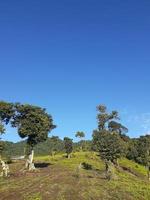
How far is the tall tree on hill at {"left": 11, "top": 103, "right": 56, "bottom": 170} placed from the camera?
321 ft

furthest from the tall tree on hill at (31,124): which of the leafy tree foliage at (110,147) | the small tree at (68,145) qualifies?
the small tree at (68,145)

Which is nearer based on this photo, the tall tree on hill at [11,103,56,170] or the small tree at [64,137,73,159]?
the tall tree on hill at [11,103,56,170]

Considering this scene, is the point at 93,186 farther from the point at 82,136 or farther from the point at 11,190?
the point at 82,136

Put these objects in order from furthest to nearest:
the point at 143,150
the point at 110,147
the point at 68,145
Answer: the point at 143,150, the point at 68,145, the point at 110,147

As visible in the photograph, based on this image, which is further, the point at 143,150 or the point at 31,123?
the point at 143,150

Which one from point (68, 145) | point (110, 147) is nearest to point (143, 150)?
point (68, 145)

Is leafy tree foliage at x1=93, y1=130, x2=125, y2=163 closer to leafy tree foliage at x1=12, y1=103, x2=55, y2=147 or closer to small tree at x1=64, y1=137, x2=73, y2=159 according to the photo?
leafy tree foliage at x1=12, y1=103, x2=55, y2=147

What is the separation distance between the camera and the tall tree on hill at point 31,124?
321ft

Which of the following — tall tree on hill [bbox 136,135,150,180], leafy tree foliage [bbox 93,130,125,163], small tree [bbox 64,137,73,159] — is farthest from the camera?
tall tree on hill [bbox 136,135,150,180]

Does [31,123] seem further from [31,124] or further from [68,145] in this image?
[68,145]

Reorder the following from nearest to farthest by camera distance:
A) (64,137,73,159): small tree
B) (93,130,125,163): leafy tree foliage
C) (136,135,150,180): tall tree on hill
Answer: (93,130,125,163): leafy tree foliage < (64,137,73,159): small tree < (136,135,150,180): tall tree on hill

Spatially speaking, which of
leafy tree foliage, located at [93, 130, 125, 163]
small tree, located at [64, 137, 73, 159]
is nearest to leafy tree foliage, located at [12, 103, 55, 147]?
leafy tree foliage, located at [93, 130, 125, 163]

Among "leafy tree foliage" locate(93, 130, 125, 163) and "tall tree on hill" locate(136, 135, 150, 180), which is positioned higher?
"tall tree on hill" locate(136, 135, 150, 180)

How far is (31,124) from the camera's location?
9806 cm
